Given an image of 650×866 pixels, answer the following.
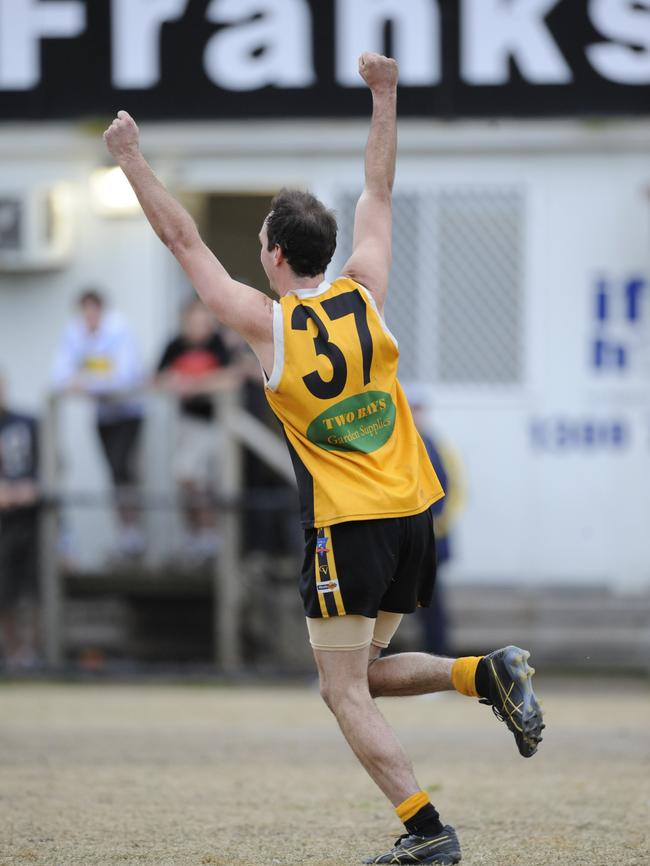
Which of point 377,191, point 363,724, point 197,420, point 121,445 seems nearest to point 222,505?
point 197,420

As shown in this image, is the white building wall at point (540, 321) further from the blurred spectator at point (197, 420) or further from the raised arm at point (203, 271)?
the raised arm at point (203, 271)

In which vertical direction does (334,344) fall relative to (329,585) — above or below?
above

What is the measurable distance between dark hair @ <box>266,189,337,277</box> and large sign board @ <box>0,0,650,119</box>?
25.6ft

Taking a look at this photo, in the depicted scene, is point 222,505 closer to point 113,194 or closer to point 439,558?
point 439,558

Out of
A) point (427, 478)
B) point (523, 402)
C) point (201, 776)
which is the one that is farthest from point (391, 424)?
point (523, 402)

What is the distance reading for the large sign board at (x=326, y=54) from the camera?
13.0 metres

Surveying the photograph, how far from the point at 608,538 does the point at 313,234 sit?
8.23m

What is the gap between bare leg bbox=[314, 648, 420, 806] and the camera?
5383 millimetres

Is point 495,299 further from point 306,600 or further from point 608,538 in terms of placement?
point 306,600

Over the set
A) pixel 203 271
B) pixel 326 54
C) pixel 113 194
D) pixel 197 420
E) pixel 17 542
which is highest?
pixel 326 54

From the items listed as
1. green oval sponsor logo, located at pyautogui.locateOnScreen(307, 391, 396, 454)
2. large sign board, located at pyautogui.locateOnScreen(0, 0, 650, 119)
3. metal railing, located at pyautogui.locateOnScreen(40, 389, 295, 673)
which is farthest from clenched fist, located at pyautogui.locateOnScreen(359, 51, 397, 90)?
large sign board, located at pyautogui.locateOnScreen(0, 0, 650, 119)

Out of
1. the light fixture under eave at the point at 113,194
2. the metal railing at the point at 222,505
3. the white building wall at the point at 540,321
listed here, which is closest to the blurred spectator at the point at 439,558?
the white building wall at the point at 540,321

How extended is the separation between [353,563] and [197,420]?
25.5 ft

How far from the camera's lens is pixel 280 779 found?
791cm
